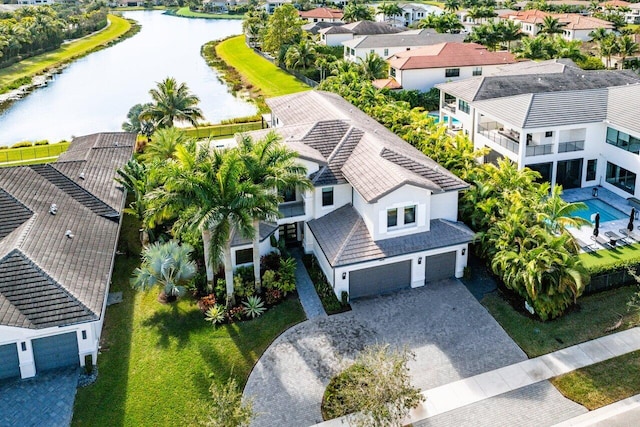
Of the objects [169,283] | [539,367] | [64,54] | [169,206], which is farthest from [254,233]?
[64,54]

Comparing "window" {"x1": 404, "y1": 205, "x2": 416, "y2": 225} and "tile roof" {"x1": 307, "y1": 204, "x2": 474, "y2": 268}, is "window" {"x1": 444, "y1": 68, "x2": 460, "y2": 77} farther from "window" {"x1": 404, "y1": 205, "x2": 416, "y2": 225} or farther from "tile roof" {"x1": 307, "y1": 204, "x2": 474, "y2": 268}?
"window" {"x1": 404, "y1": 205, "x2": 416, "y2": 225}

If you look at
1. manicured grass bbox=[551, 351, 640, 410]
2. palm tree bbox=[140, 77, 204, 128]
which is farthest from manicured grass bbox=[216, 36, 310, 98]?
manicured grass bbox=[551, 351, 640, 410]

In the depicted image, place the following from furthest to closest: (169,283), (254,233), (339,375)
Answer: (169,283) → (254,233) → (339,375)

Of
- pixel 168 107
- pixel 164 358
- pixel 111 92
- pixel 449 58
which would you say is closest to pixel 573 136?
pixel 449 58

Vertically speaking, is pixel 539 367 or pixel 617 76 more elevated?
pixel 617 76

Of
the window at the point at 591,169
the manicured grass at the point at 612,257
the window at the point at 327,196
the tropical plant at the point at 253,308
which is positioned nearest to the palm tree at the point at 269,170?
the tropical plant at the point at 253,308

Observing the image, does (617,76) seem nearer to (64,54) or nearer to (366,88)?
(366,88)

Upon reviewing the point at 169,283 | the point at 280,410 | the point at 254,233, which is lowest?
the point at 280,410
